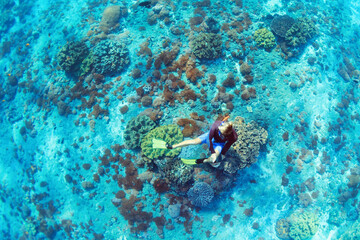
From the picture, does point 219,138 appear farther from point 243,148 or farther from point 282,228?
point 282,228

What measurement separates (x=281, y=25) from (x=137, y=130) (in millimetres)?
12816

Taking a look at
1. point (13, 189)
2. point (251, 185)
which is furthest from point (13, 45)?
point (251, 185)

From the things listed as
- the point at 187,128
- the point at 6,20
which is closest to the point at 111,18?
the point at 187,128

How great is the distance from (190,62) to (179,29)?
3378 mm

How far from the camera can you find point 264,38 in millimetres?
13062

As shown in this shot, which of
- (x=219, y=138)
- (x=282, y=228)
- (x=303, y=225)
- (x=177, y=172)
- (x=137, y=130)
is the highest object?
(x=219, y=138)

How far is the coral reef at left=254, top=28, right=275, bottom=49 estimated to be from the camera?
12992 mm

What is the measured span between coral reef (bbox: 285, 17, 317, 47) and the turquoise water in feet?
0.30

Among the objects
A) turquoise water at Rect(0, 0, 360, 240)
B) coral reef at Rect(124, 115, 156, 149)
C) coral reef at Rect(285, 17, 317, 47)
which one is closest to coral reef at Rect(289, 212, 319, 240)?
turquoise water at Rect(0, 0, 360, 240)

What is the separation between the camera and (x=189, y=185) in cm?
966

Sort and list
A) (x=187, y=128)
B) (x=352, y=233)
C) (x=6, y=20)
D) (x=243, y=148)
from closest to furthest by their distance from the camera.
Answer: (x=243, y=148)
(x=187, y=128)
(x=352, y=233)
(x=6, y=20)

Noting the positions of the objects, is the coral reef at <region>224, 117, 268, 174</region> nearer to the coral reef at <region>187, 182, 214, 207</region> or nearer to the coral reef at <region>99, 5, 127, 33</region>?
the coral reef at <region>187, 182, 214, 207</region>

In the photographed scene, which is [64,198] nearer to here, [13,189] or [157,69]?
[13,189]

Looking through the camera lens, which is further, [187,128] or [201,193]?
[187,128]
